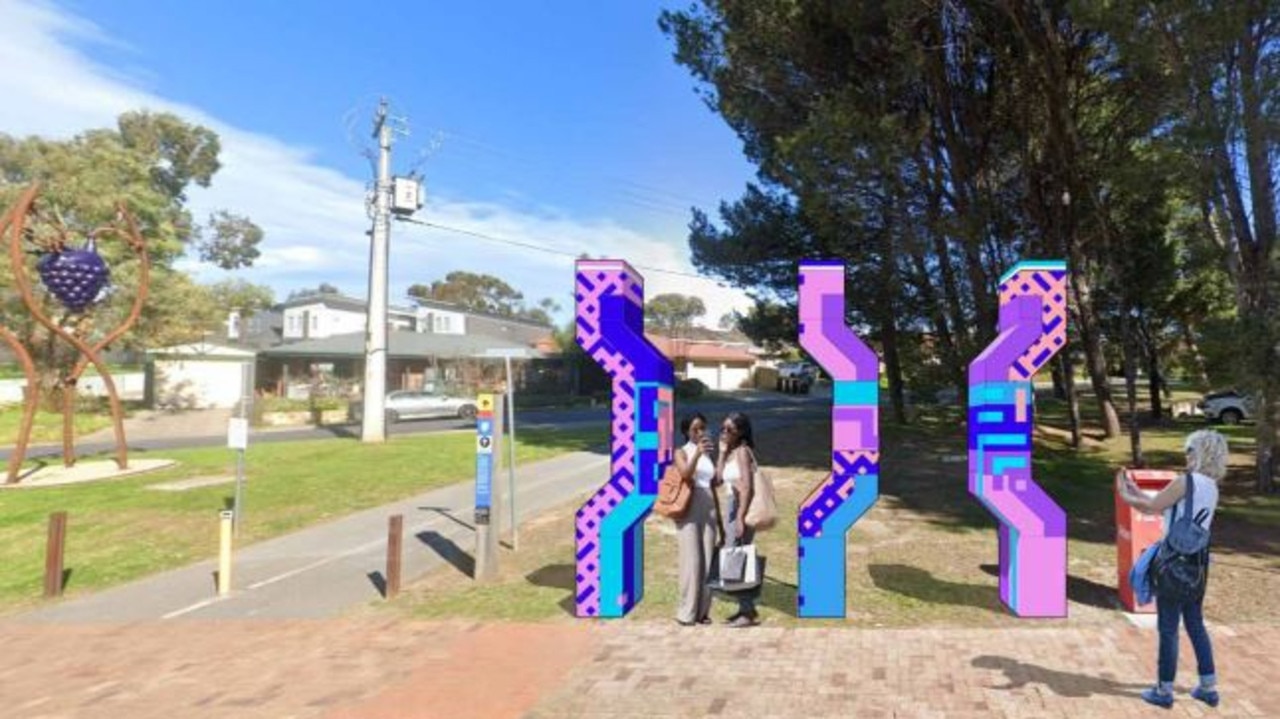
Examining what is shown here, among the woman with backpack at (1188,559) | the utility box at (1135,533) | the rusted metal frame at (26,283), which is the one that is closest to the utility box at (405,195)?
the rusted metal frame at (26,283)

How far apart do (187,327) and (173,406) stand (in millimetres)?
5938

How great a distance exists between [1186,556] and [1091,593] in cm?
328

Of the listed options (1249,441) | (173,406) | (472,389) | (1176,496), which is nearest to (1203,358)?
(1249,441)

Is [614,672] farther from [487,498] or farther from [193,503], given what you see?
[193,503]

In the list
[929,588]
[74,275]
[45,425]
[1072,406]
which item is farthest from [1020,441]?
[45,425]

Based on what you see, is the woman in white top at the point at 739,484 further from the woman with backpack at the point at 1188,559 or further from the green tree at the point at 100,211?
the green tree at the point at 100,211

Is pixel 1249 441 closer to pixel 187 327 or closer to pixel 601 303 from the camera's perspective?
pixel 601 303

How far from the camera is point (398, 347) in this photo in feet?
147

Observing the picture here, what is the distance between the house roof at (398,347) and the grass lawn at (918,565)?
93.2ft

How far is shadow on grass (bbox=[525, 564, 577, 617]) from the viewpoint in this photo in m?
8.33

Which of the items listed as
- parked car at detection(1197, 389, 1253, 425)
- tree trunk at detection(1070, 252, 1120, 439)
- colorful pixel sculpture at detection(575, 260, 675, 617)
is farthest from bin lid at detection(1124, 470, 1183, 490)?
parked car at detection(1197, 389, 1253, 425)

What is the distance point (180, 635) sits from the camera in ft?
25.6

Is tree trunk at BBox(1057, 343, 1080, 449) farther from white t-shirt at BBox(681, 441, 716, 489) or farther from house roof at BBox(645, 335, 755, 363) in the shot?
house roof at BBox(645, 335, 755, 363)

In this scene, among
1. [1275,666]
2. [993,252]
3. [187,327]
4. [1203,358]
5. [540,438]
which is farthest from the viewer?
[187,327]
